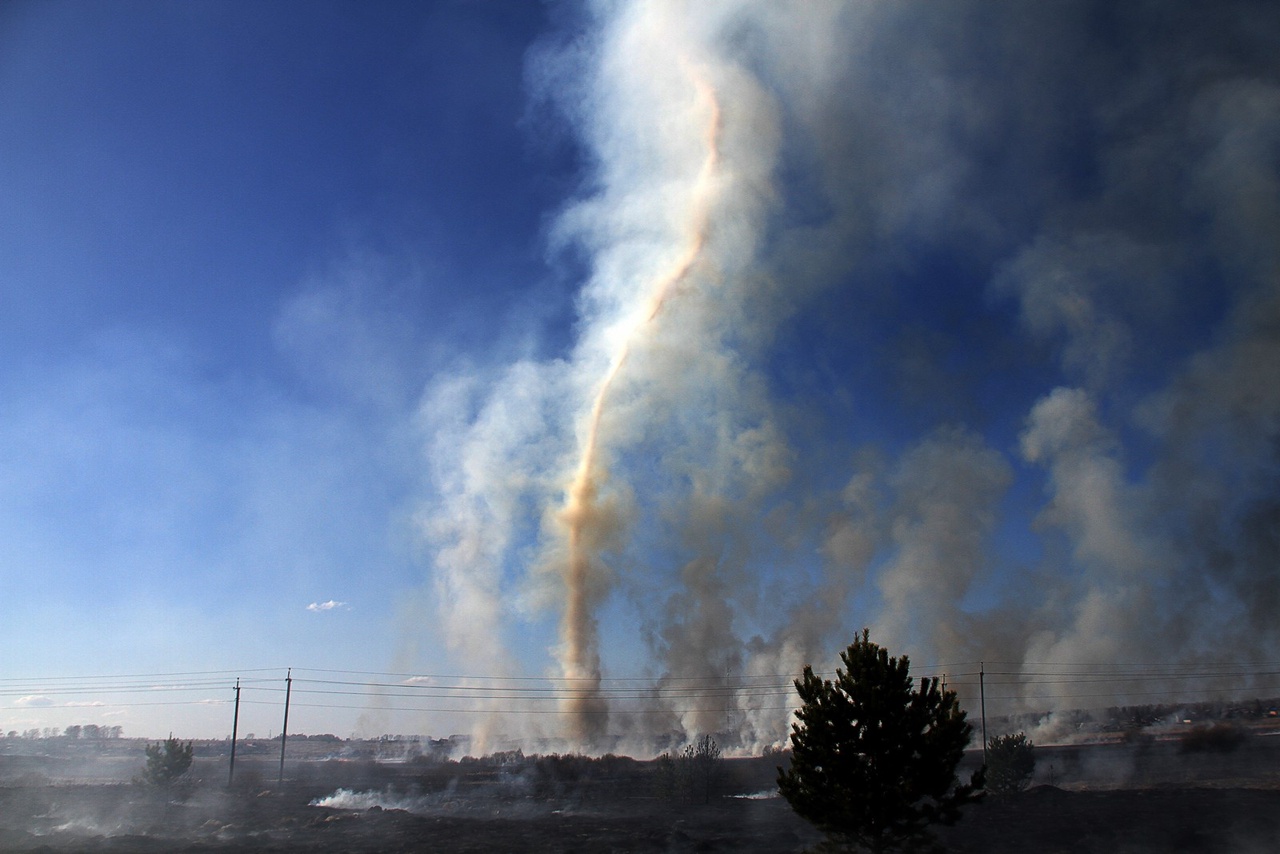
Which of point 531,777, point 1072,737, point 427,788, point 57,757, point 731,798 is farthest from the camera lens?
point 57,757

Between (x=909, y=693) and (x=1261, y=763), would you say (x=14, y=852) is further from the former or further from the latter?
(x=1261, y=763)

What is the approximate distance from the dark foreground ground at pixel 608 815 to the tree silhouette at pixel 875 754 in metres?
40.8

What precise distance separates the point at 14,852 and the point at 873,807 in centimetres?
7871

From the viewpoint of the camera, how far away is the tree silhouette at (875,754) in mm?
35344

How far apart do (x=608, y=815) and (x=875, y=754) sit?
72.2m

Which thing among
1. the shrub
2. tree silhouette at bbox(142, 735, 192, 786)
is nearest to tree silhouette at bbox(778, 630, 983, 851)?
the shrub

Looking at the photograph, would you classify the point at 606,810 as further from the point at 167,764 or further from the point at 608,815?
the point at 167,764

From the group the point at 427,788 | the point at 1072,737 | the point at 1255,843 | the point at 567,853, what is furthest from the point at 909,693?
the point at 1072,737

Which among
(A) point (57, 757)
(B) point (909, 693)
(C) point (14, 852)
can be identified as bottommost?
(A) point (57, 757)

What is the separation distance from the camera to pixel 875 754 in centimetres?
3572

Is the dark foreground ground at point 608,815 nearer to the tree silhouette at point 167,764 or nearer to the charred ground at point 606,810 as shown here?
the charred ground at point 606,810

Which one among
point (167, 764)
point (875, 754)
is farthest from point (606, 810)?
point (875, 754)

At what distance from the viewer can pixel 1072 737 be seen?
168750 mm

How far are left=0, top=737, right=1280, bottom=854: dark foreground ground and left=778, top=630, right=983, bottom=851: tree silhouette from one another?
40768 millimetres
